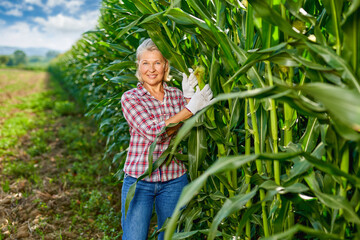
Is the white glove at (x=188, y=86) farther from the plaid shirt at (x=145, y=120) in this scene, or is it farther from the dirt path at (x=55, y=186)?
the dirt path at (x=55, y=186)

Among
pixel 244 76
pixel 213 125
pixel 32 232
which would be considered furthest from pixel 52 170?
pixel 244 76

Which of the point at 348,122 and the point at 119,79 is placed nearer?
the point at 348,122

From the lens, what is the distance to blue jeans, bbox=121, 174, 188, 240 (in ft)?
5.78

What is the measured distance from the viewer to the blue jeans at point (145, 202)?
1761 millimetres

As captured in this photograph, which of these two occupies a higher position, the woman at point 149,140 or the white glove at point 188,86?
the white glove at point 188,86

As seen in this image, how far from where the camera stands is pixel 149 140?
5.58ft

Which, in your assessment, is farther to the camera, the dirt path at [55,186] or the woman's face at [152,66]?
the dirt path at [55,186]

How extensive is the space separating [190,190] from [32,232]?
2.46 meters

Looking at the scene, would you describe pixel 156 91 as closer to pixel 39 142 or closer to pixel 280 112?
pixel 280 112

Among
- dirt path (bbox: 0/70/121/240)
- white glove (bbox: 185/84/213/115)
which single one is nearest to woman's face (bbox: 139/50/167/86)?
white glove (bbox: 185/84/213/115)

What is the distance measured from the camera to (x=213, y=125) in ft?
4.77

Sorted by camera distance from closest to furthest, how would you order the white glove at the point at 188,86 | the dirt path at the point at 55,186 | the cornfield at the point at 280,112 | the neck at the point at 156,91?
the cornfield at the point at 280,112
the white glove at the point at 188,86
the neck at the point at 156,91
the dirt path at the point at 55,186

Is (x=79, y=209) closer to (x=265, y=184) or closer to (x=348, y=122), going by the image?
(x=265, y=184)

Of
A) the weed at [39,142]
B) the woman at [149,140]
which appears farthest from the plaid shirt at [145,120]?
the weed at [39,142]
